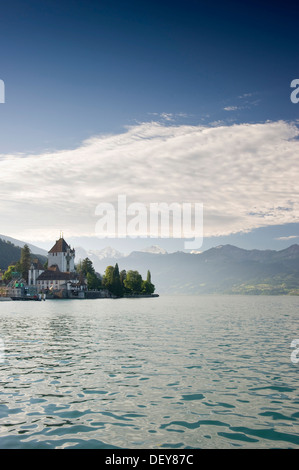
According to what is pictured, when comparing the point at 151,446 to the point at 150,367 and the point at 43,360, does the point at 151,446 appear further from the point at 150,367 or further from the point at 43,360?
the point at 43,360

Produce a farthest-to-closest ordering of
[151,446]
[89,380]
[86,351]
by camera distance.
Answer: [86,351]
[89,380]
[151,446]

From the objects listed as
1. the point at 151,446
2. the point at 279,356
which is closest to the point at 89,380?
the point at 151,446

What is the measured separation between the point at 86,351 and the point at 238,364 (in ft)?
45.6

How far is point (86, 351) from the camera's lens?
117ft

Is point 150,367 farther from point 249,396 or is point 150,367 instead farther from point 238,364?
point 249,396

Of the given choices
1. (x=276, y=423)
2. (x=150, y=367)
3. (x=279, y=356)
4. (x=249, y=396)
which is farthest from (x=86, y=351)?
(x=276, y=423)

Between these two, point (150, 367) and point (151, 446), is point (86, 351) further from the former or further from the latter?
point (151, 446)

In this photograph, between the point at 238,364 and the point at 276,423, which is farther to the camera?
the point at 238,364

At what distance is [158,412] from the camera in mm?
17531

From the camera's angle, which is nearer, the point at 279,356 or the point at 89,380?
the point at 89,380
